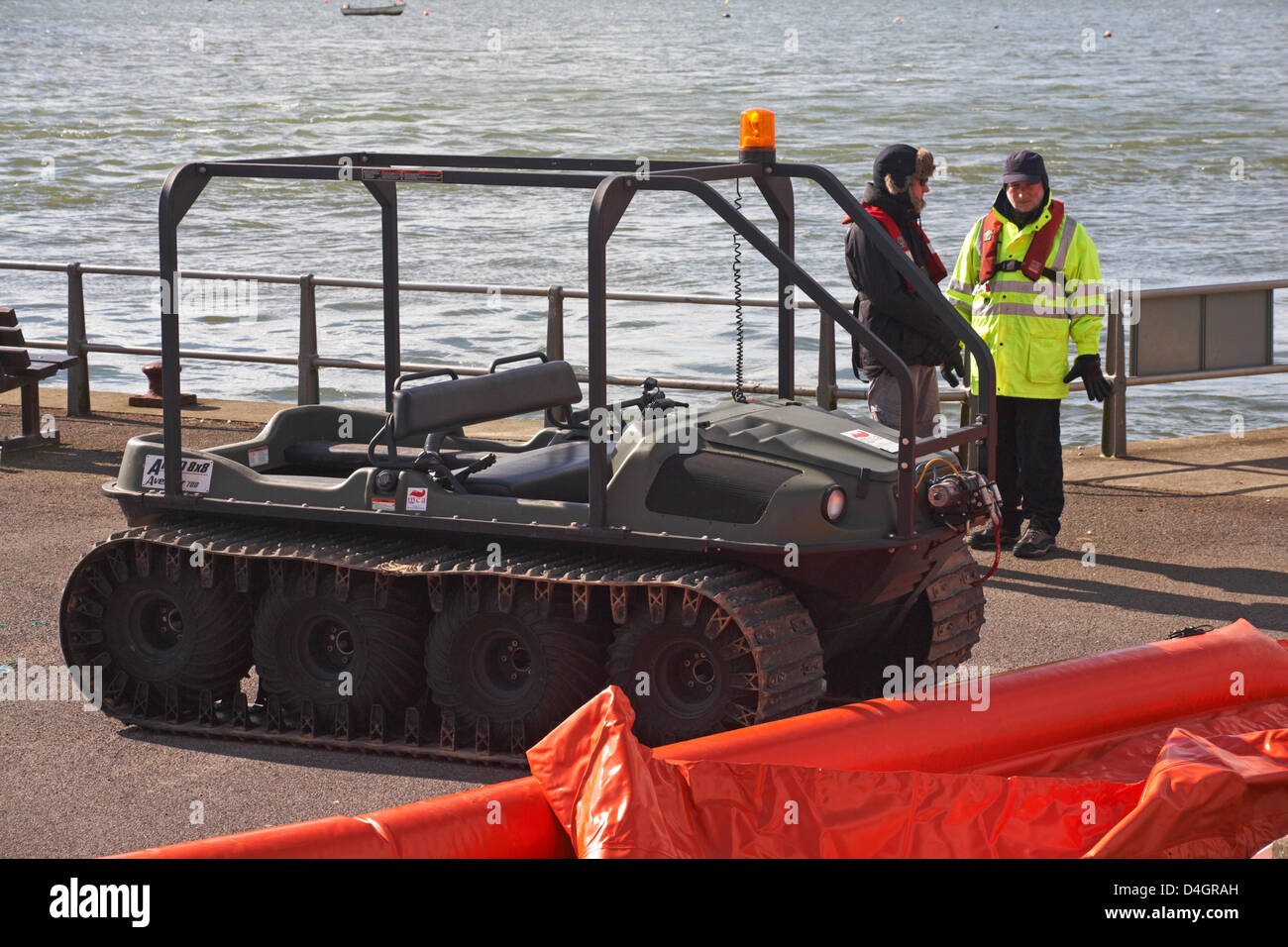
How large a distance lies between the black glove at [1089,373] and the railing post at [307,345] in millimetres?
5474

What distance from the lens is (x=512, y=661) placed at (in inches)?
274

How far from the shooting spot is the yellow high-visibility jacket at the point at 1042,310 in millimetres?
9250

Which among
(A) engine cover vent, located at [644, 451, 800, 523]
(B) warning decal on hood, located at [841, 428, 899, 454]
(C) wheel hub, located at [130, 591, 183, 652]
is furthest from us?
(C) wheel hub, located at [130, 591, 183, 652]

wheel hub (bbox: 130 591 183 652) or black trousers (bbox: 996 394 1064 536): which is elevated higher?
black trousers (bbox: 996 394 1064 536)

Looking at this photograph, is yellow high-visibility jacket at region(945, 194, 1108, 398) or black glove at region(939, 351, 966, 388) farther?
yellow high-visibility jacket at region(945, 194, 1108, 398)

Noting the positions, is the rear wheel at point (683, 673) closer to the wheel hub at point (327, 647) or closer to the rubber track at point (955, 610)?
the rubber track at point (955, 610)

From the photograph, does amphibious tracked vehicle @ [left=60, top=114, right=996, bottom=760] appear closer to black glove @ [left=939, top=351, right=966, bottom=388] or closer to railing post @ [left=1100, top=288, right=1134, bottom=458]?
black glove @ [left=939, top=351, right=966, bottom=388]

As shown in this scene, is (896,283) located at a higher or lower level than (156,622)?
higher

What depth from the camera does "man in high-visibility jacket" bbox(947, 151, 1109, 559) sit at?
9227 millimetres

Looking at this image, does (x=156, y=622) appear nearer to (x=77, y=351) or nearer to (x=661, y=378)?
(x=661, y=378)

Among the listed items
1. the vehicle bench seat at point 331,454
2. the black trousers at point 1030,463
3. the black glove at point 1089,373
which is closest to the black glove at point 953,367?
the black trousers at point 1030,463

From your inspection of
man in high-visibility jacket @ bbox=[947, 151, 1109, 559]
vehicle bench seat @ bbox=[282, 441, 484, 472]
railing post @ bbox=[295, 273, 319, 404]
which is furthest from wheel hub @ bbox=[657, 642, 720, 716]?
railing post @ bbox=[295, 273, 319, 404]

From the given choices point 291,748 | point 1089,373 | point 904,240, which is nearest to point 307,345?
point 904,240

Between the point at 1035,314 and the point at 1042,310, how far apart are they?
4 centimetres
